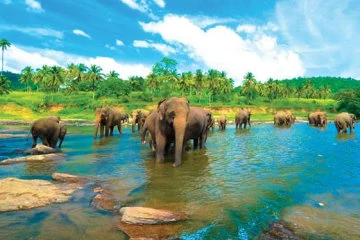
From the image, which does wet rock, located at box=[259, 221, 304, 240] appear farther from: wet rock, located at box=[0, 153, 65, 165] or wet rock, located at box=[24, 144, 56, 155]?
wet rock, located at box=[24, 144, 56, 155]

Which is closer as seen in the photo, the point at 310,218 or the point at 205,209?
the point at 310,218

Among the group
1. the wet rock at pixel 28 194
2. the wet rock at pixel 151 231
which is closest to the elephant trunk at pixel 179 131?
the wet rock at pixel 28 194

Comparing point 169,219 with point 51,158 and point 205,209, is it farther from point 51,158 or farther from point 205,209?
point 51,158

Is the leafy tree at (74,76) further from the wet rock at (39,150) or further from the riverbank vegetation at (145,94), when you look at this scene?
the wet rock at (39,150)

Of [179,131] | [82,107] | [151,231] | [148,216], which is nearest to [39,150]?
[179,131]

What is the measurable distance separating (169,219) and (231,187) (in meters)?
3.44

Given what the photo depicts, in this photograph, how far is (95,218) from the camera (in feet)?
23.4

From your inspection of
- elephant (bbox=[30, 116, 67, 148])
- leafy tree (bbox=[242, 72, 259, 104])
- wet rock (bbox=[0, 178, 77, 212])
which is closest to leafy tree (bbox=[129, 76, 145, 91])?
leafy tree (bbox=[242, 72, 259, 104])

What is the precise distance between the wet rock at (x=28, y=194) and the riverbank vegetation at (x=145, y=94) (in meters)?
68.5

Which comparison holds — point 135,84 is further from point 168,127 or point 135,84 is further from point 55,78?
point 168,127

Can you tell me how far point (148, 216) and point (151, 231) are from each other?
520mm

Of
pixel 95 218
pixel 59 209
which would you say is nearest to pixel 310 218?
pixel 95 218

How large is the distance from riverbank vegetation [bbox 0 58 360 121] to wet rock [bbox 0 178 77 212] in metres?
68.5

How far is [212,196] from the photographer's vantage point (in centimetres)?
880
